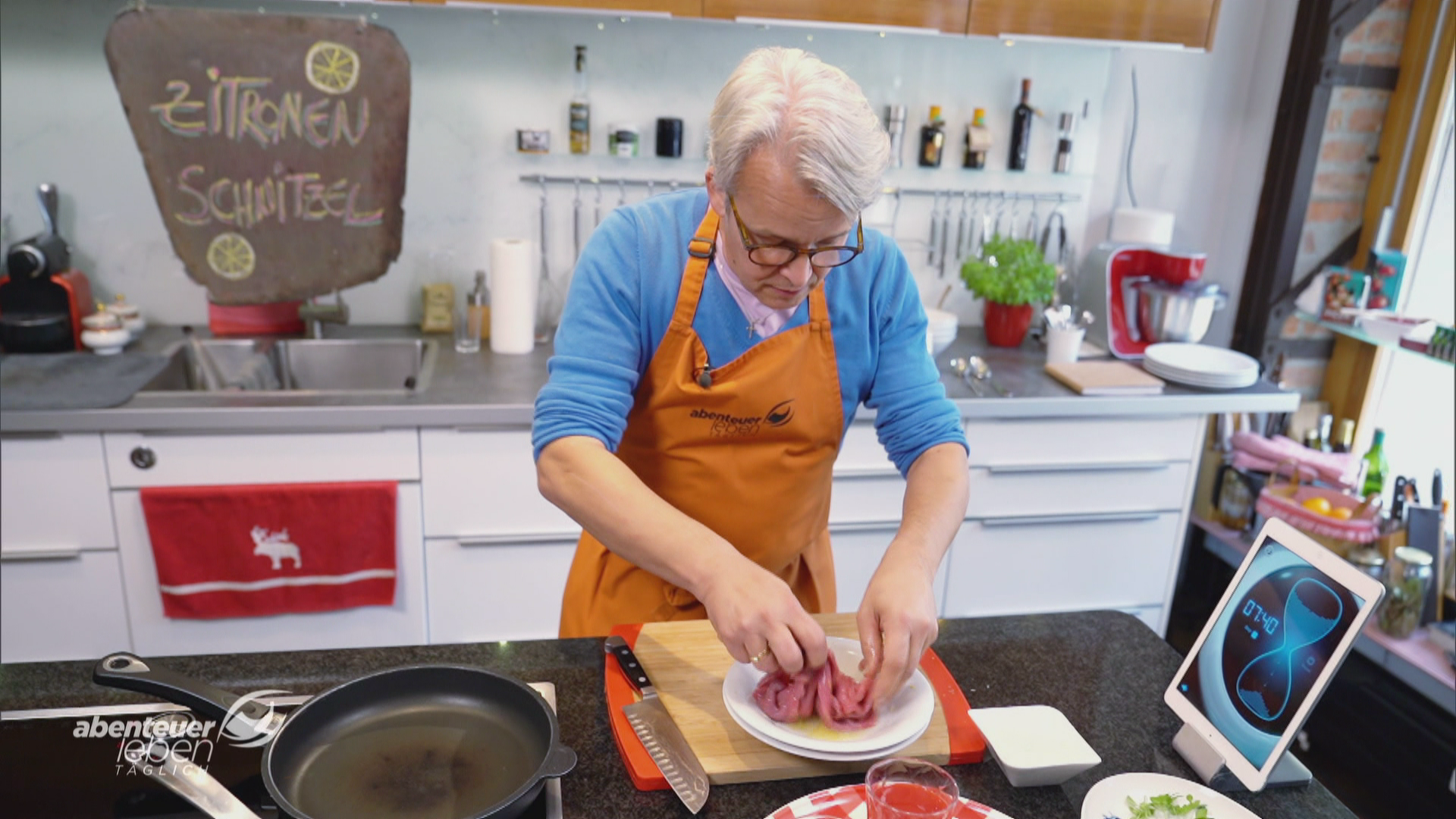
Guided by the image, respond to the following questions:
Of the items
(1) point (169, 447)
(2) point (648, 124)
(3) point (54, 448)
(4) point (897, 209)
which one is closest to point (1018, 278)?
(4) point (897, 209)

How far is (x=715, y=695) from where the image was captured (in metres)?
1.11

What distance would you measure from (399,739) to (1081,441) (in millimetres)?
1977

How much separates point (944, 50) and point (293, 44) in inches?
66.6

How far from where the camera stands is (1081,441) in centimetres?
251

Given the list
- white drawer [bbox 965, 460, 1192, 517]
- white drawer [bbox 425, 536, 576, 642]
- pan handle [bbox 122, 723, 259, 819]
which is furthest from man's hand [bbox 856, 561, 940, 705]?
white drawer [bbox 965, 460, 1192, 517]

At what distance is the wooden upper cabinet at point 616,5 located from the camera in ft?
7.35

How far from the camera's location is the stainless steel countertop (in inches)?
80.0

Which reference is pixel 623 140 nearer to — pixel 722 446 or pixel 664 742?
pixel 722 446

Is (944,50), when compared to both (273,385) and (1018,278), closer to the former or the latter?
(1018,278)

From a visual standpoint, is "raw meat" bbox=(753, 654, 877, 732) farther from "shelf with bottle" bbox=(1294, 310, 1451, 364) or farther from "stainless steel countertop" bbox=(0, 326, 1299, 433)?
A: "shelf with bottle" bbox=(1294, 310, 1451, 364)

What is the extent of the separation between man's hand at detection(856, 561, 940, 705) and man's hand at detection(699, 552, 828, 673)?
6cm

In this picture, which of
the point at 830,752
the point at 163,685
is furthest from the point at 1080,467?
the point at 163,685

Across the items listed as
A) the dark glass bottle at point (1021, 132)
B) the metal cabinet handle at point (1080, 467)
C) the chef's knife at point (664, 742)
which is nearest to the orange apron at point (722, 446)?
the chef's knife at point (664, 742)

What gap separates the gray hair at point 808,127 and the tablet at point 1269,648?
1.89 ft
